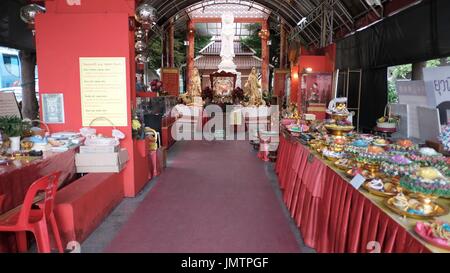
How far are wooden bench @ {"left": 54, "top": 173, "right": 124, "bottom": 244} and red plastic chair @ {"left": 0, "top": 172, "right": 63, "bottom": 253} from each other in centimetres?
20

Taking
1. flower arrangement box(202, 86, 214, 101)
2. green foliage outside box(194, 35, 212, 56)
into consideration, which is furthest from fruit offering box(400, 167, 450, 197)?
green foliage outside box(194, 35, 212, 56)

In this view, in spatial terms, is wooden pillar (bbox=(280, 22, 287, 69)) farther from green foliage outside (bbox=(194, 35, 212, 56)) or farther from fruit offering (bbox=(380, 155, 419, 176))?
fruit offering (bbox=(380, 155, 419, 176))

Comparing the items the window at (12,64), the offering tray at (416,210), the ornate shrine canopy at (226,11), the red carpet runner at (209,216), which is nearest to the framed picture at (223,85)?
the ornate shrine canopy at (226,11)

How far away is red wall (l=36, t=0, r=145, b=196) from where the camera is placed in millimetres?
4207

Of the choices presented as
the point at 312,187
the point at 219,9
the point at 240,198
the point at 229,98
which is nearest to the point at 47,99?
the point at 240,198

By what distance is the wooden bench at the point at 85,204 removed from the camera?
297cm

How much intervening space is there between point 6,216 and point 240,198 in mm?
2674

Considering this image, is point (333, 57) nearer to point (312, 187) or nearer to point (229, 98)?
point (229, 98)

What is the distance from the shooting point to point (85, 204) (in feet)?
10.7

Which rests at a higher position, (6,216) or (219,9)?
(219,9)

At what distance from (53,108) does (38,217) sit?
6.97ft

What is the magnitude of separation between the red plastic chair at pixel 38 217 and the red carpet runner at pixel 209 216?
2.03ft

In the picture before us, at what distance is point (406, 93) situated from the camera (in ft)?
14.8

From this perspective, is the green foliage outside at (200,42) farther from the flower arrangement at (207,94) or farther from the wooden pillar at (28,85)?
the wooden pillar at (28,85)
